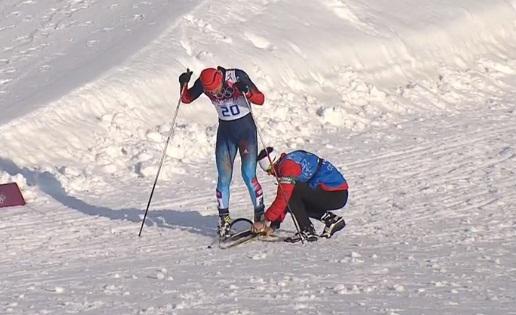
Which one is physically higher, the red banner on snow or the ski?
the red banner on snow

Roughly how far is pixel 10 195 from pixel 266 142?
4139 mm

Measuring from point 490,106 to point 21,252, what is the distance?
9264 mm

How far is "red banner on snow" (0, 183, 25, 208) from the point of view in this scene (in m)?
12.0

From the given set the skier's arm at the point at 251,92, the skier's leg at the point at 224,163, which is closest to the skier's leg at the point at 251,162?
the skier's leg at the point at 224,163

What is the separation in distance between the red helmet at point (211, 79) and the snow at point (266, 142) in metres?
1.53

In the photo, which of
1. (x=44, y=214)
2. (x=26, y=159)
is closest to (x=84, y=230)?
(x=44, y=214)

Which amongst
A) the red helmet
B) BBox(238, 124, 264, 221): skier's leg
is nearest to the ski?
BBox(238, 124, 264, 221): skier's leg

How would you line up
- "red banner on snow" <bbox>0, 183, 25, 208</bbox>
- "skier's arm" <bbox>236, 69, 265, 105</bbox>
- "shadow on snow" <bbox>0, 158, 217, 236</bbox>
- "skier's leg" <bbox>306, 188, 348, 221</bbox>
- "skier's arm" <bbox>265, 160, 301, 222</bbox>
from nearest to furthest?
"skier's arm" <bbox>265, 160, 301, 222</bbox>
"skier's arm" <bbox>236, 69, 265, 105</bbox>
"skier's leg" <bbox>306, 188, 348, 221</bbox>
"shadow on snow" <bbox>0, 158, 217, 236</bbox>
"red banner on snow" <bbox>0, 183, 25, 208</bbox>

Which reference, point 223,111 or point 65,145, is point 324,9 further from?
point 223,111

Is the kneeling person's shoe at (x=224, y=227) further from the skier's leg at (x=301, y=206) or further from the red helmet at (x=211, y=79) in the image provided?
the red helmet at (x=211, y=79)

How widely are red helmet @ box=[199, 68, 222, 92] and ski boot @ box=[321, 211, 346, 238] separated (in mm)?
1655

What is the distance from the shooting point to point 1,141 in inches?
541

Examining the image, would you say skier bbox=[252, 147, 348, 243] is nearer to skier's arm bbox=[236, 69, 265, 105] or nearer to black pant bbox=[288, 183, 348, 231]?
black pant bbox=[288, 183, 348, 231]

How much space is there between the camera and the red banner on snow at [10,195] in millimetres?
11992
